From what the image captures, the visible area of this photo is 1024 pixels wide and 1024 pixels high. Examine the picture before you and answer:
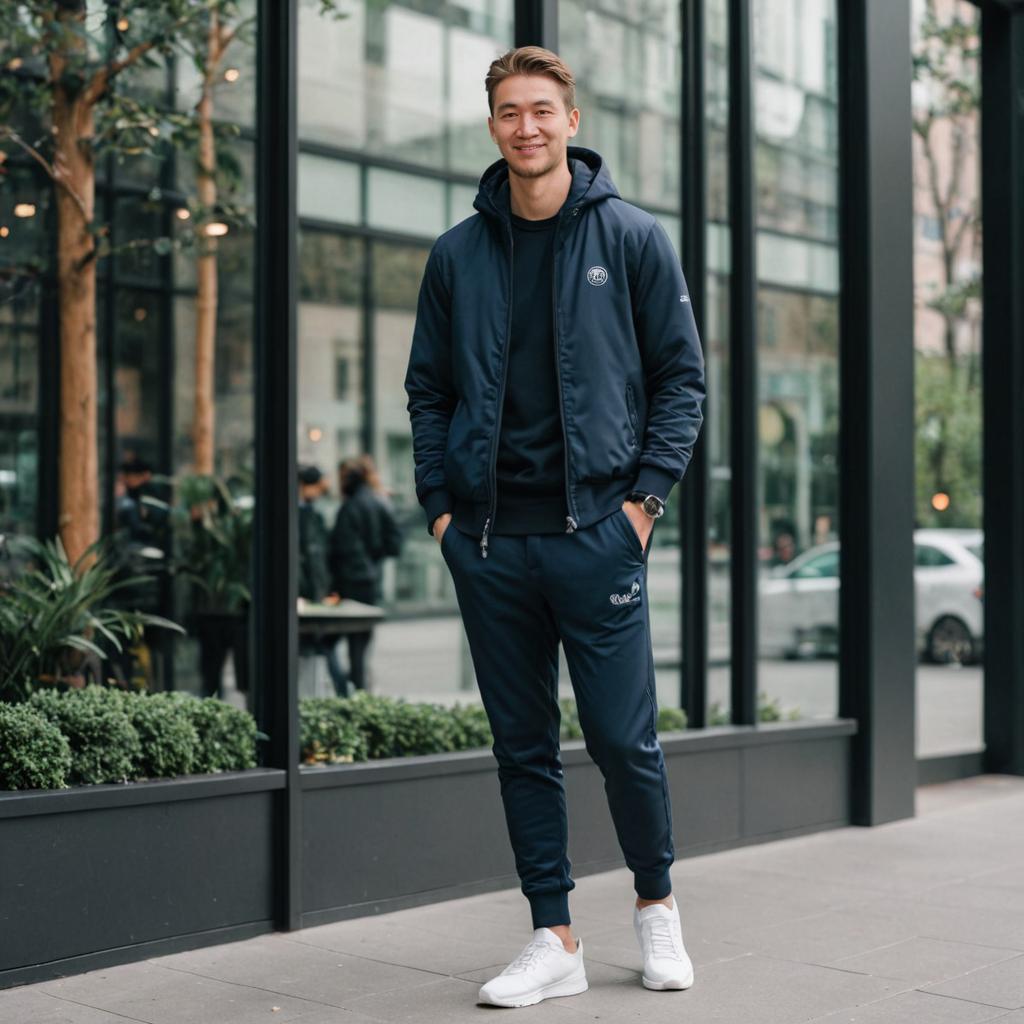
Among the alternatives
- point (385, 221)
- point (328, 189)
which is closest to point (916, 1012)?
point (328, 189)

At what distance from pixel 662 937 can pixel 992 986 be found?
845 millimetres

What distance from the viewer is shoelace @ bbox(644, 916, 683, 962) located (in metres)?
3.75

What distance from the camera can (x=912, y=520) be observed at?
6.57 metres

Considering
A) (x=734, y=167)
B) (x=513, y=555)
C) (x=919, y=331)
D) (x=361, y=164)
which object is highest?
(x=361, y=164)

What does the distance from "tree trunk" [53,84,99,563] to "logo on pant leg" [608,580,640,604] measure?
3841mm

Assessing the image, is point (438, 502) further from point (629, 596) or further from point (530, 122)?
point (530, 122)

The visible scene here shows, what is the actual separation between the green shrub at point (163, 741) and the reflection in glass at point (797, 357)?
9.49ft

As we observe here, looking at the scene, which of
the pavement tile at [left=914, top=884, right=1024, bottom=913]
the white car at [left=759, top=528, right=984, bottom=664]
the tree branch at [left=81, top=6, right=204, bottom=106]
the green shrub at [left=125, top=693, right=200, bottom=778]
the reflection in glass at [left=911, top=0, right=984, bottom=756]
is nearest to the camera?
the green shrub at [left=125, top=693, right=200, bottom=778]

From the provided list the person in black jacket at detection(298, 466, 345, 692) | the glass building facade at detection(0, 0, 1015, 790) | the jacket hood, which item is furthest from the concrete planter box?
the person in black jacket at detection(298, 466, 345, 692)

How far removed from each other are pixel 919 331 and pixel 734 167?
66.5 inches

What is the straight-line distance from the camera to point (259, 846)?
14.5 ft

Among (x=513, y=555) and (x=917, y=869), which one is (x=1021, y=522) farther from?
(x=513, y=555)

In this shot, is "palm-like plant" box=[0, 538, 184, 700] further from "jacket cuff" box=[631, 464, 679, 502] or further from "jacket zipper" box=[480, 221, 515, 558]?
"jacket cuff" box=[631, 464, 679, 502]

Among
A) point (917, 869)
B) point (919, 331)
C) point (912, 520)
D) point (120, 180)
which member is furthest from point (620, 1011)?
point (120, 180)
